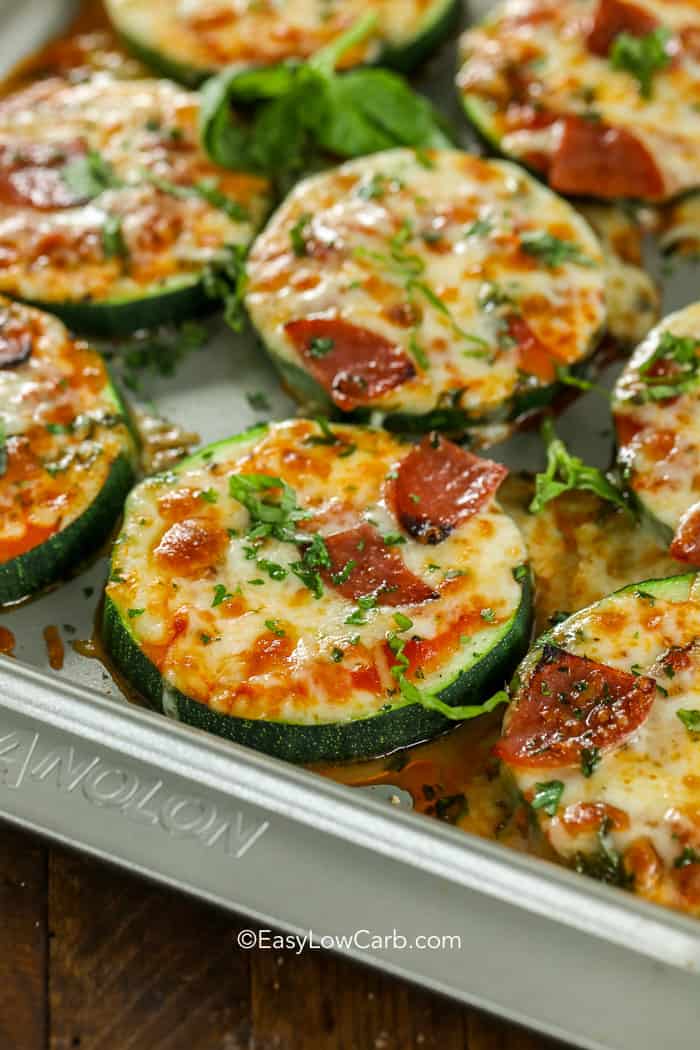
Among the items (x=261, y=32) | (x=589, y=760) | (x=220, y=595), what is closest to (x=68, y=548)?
(x=220, y=595)

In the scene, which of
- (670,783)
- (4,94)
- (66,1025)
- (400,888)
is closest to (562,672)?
(670,783)

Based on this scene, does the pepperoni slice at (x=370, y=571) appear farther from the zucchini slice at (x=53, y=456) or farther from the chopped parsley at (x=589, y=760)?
the zucchini slice at (x=53, y=456)

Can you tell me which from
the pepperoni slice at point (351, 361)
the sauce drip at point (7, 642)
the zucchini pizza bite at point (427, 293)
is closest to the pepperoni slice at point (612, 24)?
the zucchini pizza bite at point (427, 293)

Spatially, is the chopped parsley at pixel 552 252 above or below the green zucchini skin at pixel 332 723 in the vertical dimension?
above

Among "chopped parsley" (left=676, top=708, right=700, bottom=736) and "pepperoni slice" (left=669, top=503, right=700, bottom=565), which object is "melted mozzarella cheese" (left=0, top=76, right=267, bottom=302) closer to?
"pepperoni slice" (left=669, top=503, right=700, bottom=565)

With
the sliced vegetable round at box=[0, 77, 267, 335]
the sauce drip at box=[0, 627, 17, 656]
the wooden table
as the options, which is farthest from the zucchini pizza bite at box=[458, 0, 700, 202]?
the wooden table

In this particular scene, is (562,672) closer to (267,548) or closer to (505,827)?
(505,827)

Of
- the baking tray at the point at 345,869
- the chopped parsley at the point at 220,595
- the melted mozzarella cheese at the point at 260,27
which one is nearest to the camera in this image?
the baking tray at the point at 345,869
